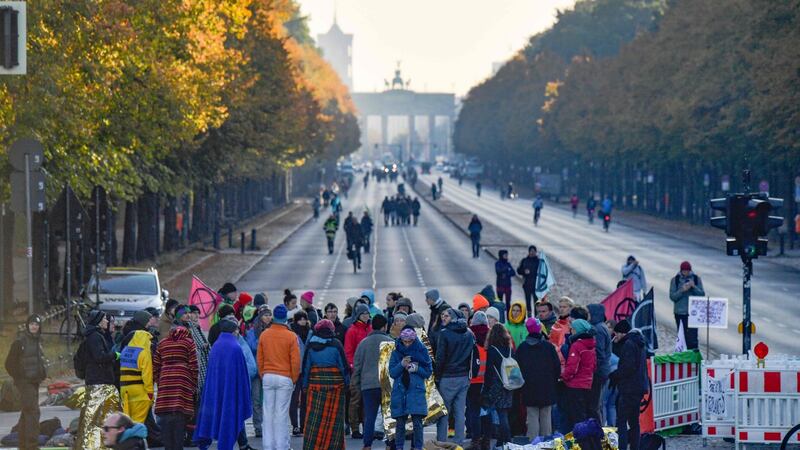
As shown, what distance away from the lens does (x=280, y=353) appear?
1888 centimetres

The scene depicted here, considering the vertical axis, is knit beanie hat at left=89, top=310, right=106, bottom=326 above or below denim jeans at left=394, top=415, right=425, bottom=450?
above

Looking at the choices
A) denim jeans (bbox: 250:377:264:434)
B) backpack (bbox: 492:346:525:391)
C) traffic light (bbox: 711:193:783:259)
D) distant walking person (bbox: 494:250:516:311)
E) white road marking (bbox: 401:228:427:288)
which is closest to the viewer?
backpack (bbox: 492:346:525:391)

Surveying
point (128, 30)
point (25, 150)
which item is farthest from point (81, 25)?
point (25, 150)

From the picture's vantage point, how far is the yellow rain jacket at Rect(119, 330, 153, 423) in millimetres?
18297

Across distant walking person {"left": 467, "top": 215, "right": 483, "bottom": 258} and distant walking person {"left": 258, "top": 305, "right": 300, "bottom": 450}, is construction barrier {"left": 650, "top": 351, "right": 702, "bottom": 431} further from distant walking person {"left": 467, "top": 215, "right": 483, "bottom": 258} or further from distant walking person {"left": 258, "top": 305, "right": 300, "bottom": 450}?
distant walking person {"left": 467, "top": 215, "right": 483, "bottom": 258}

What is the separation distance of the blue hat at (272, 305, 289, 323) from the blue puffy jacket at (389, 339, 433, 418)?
4.39 ft

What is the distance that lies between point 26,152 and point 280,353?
12342 millimetres

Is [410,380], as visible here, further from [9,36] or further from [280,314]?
[9,36]

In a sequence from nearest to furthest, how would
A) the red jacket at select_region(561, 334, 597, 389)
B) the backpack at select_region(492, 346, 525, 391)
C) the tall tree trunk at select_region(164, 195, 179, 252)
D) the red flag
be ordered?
the backpack at select_region(492, 346, 525, 391), the red jacket at select_region(561, 334, 597, 389), the red flag, the tall tree trunk at select_region(164, 195, 179, 252)

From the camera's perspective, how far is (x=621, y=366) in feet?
62.3

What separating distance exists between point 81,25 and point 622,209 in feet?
281

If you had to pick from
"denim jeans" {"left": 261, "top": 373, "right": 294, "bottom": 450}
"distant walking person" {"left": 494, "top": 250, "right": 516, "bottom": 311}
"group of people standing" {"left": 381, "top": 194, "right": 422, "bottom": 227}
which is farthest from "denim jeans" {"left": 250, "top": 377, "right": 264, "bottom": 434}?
"group of people standing" {"left": 381, "top": 194, "right": 422, "bottom": 227}

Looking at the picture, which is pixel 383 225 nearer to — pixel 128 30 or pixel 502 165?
pixel 128 30

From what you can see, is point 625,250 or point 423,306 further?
point 625,250
